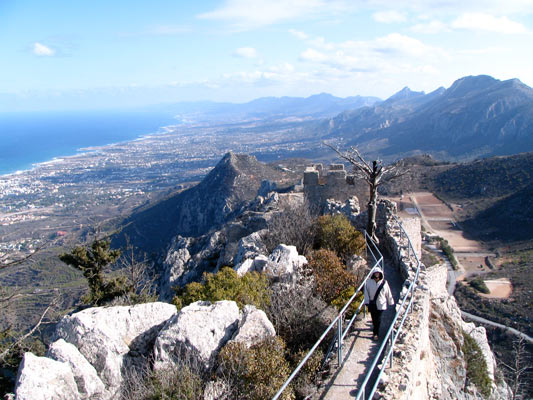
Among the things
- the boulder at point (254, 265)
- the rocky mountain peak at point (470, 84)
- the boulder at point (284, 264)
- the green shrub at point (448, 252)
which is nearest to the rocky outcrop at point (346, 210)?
the boulder at point (284, 264)

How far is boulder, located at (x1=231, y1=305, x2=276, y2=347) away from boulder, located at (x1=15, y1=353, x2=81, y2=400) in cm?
240

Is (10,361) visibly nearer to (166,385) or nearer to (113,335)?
(113,335)

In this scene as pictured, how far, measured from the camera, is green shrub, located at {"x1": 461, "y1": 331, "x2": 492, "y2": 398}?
9.57 metres

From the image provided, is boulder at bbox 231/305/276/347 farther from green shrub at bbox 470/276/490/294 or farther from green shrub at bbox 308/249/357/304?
green shrub at bbox 470/276/490/294

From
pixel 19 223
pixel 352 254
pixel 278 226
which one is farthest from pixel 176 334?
pixel 19 223

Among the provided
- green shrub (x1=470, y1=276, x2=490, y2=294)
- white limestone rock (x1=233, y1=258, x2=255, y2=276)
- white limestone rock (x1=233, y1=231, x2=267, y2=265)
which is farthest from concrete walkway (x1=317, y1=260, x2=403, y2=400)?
green shrub (x1=470, y1=276, x2=490, y2=294)

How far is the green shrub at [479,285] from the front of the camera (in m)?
31.8

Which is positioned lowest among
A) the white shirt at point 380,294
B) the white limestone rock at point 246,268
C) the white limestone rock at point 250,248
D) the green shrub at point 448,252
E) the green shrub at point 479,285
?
the green shrub at point 479,285

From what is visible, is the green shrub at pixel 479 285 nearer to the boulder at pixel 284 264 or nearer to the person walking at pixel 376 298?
the boulder at pixel 284 264

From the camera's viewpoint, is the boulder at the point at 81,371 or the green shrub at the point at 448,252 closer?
the boulder at the point at 81,371

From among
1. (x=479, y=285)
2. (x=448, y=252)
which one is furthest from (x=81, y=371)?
(x=448, y=252)

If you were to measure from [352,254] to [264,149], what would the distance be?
154114 millimetres

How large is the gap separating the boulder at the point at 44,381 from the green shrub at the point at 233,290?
11.3 feet

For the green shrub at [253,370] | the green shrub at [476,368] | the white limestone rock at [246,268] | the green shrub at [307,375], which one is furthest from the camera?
the white limestone rock at [246,268]
